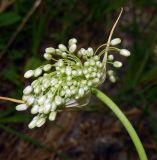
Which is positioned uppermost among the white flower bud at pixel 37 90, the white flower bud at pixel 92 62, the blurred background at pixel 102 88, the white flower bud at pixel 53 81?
the white flower bud at pixel 53 81

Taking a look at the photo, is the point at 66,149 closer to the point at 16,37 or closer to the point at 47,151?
the point at 47,151

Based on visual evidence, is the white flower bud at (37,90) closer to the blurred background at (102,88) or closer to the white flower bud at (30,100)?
the white flower bud at (30,100)

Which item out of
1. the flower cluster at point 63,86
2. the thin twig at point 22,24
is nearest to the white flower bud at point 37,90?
the flower cluster at point 63,86

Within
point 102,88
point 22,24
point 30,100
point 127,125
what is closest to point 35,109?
point 30,100

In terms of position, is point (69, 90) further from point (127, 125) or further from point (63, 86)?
point (127, 125)

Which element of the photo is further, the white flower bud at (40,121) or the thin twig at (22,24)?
the thin twig at (22,24)

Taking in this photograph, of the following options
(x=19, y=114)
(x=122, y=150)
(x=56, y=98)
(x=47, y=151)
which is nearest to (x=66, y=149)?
(x=47, y=151)

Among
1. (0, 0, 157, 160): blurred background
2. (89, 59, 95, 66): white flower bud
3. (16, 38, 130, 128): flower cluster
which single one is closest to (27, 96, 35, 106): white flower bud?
(16, 38, 130, 128): flower cluster

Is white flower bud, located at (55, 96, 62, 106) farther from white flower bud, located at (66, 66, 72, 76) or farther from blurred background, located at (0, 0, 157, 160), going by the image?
blurred background, located at (0, 0, 157, 160)
